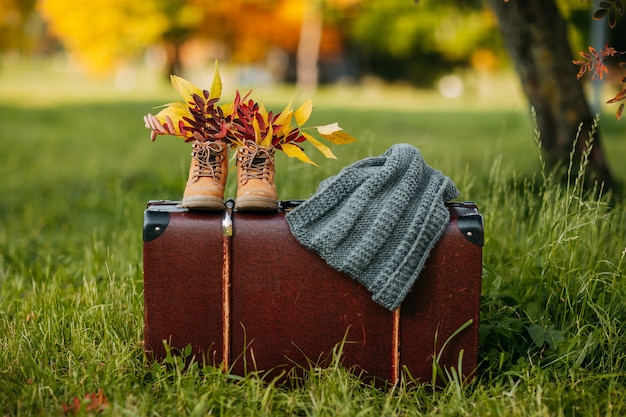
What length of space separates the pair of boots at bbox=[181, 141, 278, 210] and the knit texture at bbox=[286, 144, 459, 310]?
13cm

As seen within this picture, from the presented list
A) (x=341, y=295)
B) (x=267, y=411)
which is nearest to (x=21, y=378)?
(x=267, y=411)

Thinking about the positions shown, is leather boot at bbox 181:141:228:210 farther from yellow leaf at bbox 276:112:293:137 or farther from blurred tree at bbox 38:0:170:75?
blurred tree at bbox 38:0:170:75

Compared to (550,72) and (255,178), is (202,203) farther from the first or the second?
(550,72)

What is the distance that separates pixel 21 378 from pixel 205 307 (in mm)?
636

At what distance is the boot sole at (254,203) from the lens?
2389 mm

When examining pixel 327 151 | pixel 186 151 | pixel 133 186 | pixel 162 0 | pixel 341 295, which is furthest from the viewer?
pixel 162 0

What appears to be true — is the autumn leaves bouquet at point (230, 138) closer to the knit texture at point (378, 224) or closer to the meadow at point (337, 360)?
the knit texture at point (378, 224)

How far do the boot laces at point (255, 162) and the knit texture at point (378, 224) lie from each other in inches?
7.5

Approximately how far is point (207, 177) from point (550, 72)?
10.4 ft

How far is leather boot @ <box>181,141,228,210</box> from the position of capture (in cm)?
240

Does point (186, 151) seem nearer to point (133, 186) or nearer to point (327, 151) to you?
point (133, 186)

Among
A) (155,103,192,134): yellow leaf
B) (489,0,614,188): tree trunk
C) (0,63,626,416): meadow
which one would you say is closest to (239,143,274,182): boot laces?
(155,103,192,134): yellow leaf

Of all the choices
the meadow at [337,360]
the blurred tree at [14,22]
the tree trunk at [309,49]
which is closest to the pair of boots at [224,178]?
the meadow at [337,360]

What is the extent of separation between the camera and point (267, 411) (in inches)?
87.5
